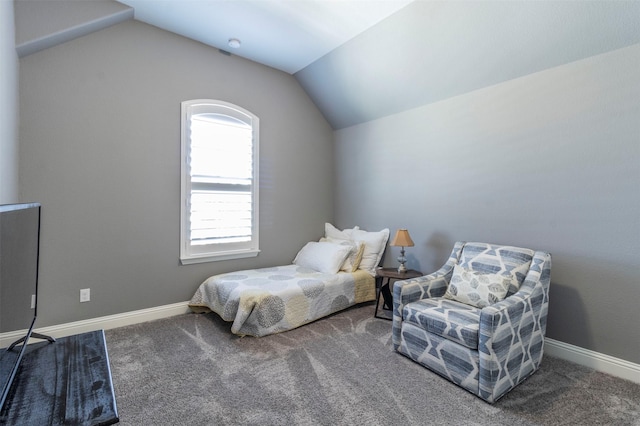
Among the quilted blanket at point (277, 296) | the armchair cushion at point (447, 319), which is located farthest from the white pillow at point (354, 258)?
the armchair cushion at point (447, 319)

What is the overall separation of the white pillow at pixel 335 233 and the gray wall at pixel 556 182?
35.2 inches

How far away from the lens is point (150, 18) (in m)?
2.99

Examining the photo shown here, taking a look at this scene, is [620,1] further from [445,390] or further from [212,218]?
[212,218]

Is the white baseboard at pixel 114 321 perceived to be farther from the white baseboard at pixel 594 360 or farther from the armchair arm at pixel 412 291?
the white baseboard at pixel 594 360

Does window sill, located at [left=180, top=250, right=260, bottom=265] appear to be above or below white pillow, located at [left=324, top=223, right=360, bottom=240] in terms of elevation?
below

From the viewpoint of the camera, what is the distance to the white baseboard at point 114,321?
2.68 meters

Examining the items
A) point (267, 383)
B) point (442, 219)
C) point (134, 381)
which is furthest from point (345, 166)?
point (134, 381)

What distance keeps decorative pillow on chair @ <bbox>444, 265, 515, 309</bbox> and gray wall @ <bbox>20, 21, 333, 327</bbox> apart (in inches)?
94.5

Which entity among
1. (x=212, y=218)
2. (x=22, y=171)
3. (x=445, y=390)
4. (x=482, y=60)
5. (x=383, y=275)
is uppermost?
(x=482, y=60)

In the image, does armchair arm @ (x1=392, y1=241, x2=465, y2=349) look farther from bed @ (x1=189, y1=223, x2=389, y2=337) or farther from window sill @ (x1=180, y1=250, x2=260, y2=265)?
window sill @ (x1=180, y1=250, x2=260, y2=265)

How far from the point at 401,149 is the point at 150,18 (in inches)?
119

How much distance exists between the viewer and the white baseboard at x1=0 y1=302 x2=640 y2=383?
7.23 ft

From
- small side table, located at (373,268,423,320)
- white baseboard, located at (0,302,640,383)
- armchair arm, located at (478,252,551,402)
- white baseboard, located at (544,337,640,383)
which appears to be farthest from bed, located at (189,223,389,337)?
white baseboard, located at (544,337,640,383)

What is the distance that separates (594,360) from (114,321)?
4.14 m
